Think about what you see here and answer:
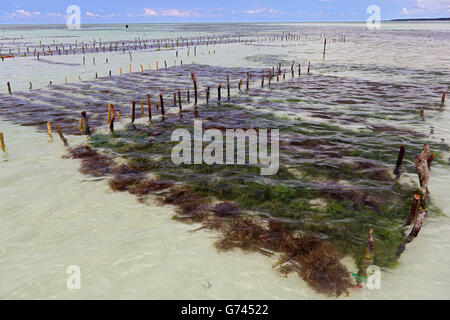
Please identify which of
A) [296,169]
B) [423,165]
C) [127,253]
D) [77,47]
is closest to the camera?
[127,253]

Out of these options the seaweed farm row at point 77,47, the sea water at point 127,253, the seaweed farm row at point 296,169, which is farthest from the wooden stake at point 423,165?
the seaweed farm row at point 77,47

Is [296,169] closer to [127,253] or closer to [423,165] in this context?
[423,165]

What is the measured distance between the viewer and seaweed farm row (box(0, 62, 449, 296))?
7.88 metres

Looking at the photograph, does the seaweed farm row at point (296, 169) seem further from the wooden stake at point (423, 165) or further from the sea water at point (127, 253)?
the sea water at point (127, 253)

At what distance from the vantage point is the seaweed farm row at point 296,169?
7875 millimetres

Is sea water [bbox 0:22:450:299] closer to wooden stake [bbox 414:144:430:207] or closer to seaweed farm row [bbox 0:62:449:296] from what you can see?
seaweed farm row [bbox 0:62:449:296]

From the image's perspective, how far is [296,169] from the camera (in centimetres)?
1209

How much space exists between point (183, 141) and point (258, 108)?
317 inches

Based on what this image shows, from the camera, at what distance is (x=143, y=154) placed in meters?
13.7

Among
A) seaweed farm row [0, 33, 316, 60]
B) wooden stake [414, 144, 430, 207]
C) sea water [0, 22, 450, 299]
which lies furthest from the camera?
seaweed farm row [0, 33, 316, 60]

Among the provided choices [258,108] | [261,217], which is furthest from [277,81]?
[261,217]

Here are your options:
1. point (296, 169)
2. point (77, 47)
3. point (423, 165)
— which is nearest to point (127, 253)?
point (296, 169)

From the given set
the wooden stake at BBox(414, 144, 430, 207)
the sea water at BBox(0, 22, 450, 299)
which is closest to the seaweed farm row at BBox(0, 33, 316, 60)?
the sea water at BBox(0, 22, 450, 299)
